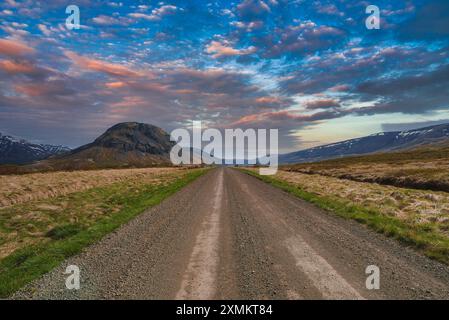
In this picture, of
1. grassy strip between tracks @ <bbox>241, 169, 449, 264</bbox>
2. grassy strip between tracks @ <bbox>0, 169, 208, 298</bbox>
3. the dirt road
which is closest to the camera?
the dirt road

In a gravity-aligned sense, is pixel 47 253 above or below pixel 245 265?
below

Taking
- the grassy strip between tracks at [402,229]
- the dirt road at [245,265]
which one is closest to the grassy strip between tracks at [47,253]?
the dirt road at [245,265]

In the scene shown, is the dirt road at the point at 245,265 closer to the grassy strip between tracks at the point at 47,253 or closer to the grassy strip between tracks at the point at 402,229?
the grassy strip between tracks at the point at 47,253

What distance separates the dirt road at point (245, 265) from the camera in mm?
7039

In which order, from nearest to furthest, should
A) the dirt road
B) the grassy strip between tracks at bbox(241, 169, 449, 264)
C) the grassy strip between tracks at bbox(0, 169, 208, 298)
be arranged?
1. the dirt road
2. the grassy strip between tracks at bbox(0, 169, 208, 298)
3. the grassy strip between tracks at bbox(241, 169, 449, 264)

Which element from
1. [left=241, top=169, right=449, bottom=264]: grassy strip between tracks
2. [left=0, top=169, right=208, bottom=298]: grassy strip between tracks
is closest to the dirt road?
[left=0, top=169, right=208, bottom=298]: grassy strip between tracks

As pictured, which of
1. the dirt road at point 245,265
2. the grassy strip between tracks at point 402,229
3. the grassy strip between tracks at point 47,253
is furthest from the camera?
the grassy strip between tracks at point 402,229

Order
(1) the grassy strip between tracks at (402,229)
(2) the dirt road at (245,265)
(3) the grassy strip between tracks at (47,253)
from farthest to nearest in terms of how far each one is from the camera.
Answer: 1. (1) the grassy strip between tracks at (402,229)
2. (3) the grassy strip between tracks at (47,253)
3. (2) the dirt road at (245,265)

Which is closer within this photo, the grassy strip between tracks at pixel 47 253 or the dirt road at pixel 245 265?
the dirt road at pixel 245 265

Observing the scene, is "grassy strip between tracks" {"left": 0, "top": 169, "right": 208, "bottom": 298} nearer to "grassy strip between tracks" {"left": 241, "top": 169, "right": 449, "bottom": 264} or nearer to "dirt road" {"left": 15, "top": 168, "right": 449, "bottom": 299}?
"dirt road" {"left": 15, "top": 168, "right": 449, "bottom": 299}

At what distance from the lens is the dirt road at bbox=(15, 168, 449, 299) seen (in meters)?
7.04

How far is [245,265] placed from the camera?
29.1 ft

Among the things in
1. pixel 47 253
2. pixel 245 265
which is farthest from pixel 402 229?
pixel 47 253

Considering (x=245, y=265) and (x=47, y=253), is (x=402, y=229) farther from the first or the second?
(x=47, y=253)
